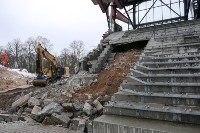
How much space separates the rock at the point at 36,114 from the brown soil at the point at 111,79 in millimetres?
1936

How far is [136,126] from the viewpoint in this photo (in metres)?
5.03

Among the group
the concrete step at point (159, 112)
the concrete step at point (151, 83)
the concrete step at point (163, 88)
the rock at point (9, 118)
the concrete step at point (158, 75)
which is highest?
the concrete step at point (158, 75)

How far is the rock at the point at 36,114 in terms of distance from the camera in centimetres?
1100

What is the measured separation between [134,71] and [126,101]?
238cm

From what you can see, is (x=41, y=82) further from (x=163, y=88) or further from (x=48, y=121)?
(x=163, y=88)

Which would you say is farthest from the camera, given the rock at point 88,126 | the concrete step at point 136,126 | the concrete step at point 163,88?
the rock at point 88,126

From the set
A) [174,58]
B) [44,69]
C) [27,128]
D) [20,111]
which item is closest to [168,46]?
[174,58]

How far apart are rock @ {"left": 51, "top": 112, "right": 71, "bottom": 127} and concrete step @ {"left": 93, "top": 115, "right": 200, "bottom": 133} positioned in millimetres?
4422

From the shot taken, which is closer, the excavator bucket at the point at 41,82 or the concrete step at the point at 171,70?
the concrete step at the point at 171,70

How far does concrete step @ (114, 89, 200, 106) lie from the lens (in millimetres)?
5835

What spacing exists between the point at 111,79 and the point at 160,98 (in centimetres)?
587

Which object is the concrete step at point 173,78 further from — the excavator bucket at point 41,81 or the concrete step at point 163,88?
the excavator bucket at point 41,81

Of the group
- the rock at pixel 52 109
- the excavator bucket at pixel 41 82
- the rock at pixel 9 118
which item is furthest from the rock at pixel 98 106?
the excavator bucket at pixel 41 82

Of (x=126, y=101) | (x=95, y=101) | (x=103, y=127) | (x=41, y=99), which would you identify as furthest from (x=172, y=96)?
(x=41, y=99)
